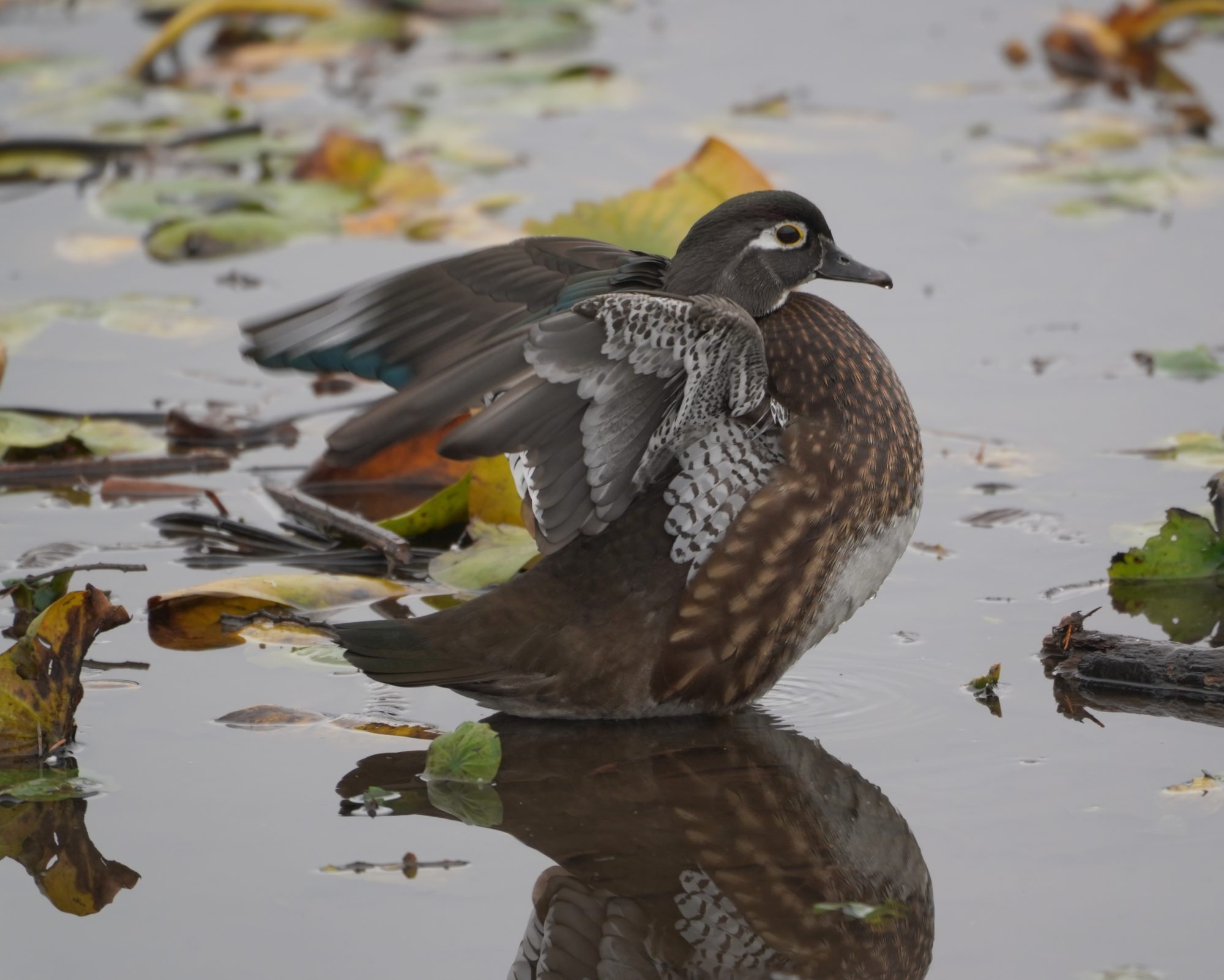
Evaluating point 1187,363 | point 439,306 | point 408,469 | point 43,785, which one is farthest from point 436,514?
point 1187,363

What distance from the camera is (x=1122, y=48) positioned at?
8.19 m

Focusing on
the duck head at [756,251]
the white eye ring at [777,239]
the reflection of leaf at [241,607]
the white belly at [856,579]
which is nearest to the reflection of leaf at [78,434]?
the reflection of leaf at [241,607]

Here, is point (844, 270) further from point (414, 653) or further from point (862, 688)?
point (414, 653)

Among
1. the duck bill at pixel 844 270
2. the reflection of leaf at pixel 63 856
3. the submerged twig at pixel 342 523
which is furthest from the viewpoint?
the submerged twig at pixel 342 523

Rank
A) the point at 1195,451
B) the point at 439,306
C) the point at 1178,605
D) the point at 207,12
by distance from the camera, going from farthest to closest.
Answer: the point at 207,12
the point at 1195,451
the point at 1178,605
the point at 439,306

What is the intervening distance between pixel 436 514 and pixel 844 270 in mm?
1154

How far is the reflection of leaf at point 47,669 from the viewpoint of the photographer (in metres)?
3.20

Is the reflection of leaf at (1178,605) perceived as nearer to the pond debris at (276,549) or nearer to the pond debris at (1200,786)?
the pond debris at (1200,786)

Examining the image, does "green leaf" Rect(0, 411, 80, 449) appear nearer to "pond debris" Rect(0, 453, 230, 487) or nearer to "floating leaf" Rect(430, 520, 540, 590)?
"pond debris" Rect(0, 453, 230, 487)

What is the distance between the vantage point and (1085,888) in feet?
9.00

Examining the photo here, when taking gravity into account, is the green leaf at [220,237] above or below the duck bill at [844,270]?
below

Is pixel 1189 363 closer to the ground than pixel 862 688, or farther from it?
farther from it

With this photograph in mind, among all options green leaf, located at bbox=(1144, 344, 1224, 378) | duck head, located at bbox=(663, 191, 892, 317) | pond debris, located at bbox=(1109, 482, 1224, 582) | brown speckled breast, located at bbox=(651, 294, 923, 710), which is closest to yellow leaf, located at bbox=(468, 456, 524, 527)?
duck head, located at bbox=(663, 191, 892, 317)

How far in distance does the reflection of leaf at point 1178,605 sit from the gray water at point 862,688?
68 millimetres
